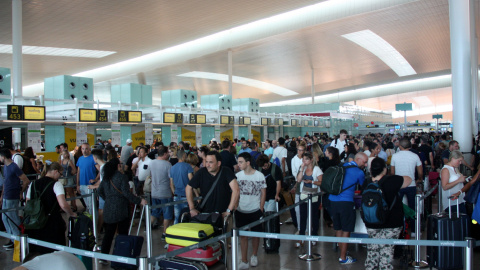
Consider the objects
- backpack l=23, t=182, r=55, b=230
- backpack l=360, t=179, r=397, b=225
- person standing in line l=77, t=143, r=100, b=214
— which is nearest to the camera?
backpack l=360, t=179, r=397, b=225

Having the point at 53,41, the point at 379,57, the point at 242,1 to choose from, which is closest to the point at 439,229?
the point at 242,1

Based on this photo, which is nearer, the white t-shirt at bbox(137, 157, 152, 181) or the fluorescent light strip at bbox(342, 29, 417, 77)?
the white t-shirt at bbox(137, 157, 152, 181)

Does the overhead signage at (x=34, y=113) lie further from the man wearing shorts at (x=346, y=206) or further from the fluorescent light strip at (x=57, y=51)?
the fluorescent light strip at (x=57, y=51)

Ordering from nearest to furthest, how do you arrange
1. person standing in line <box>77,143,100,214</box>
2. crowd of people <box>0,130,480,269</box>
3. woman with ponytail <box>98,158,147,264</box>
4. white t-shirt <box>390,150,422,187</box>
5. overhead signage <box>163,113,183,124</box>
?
1. crowd of people <box>0,130,480,269</box>
2. woman with ponytail <box>98,158,147,264</box>
3. white t-shirt <box>390,150,422,187</box>
4. person standing in line <box>77,143,100,214</box>
5. overhead signage <box>163,113,183,124</box>

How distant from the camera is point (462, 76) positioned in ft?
33.1

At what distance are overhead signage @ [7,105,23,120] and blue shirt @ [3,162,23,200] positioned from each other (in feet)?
13.4

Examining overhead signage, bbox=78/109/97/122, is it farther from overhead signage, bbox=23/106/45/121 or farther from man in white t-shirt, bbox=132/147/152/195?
man in white t-shirt, bbox=132/147/152/195

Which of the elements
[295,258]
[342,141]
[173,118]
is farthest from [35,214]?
[173,118]

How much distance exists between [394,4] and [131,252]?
18883 mm

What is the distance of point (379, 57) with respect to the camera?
1261 inches

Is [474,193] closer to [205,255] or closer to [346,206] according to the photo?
[346,206]

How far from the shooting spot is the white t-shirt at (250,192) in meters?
5.16

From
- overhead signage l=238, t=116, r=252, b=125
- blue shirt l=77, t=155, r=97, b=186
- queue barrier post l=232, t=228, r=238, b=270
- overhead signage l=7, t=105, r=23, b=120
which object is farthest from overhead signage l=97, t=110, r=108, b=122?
queue barrier post l=232, t=228, r=238, b=270

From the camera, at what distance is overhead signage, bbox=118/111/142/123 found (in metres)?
12.5
